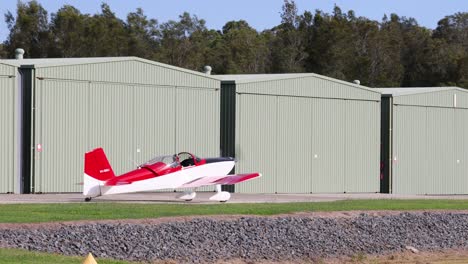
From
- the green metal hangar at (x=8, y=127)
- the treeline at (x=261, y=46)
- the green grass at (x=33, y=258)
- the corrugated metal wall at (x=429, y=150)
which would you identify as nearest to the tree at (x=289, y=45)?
the treeline at (x=261, y=46)

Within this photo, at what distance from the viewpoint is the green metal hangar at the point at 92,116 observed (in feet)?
126

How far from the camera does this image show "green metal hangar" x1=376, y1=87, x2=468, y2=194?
50969 mm

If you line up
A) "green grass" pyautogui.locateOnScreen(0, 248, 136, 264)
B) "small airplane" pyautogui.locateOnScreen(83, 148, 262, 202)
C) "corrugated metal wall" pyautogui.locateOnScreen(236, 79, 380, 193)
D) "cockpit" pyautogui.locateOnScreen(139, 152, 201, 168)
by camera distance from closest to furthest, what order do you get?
"green grass" pyautogui.locateOnScreen(0, 248, 136, 264), "small airplane" pyautogui.locateOnScreen(83, 148, 262, 202), "cockpit" pyautogui.locateOnScreen(139, 152, 201, 168), "corrugated metal wall" pyautogui.locateOnScreen(236, 79, 380, 193)

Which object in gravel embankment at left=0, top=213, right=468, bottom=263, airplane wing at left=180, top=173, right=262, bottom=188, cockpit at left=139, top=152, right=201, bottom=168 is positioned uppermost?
cockpit at left=139, top=152, right=201, bottom=168

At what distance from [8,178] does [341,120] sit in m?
17.1

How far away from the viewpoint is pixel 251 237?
90.4 ft

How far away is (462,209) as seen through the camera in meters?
37.4

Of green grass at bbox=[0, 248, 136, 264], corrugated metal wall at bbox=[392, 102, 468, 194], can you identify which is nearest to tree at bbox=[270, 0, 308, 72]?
corrugated metal wall at bbox=[392, 102, 468, 194]

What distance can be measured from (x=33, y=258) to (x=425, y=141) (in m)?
35.0

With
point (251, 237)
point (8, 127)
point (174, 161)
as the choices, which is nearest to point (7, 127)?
point (8, 127)

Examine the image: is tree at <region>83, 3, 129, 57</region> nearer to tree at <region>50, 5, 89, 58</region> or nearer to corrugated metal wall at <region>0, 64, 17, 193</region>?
tree at <region>50, 5, 89, 58</region>

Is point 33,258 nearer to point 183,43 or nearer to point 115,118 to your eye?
point 115,118

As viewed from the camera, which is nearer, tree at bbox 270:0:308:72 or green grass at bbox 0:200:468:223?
green grass at bbox 0:200:468:223

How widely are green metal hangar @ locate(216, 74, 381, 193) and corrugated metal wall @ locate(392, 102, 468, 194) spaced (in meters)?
1.41
